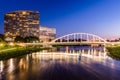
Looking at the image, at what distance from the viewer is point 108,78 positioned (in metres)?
28.7

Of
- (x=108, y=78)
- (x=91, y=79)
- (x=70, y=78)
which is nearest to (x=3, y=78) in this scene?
(x=70, y=78)

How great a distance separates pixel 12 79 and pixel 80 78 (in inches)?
306

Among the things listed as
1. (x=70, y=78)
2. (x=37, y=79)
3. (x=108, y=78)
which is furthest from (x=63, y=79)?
(x=108, y=78)

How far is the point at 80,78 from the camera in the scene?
28781 mm

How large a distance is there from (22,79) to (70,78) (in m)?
5.49

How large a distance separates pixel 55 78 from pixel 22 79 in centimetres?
379

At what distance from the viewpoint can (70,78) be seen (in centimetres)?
2856

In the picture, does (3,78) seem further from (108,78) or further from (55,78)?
(108,78)

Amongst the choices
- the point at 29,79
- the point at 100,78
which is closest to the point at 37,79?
the point at 29,79

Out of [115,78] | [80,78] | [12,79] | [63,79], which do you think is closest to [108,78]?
[115,78]

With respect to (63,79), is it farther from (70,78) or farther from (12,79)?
(12,79)

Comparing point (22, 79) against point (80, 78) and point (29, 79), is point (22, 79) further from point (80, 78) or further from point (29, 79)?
point (80, 78)

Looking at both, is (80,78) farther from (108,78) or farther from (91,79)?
(108,78)

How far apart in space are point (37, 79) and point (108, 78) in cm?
823
